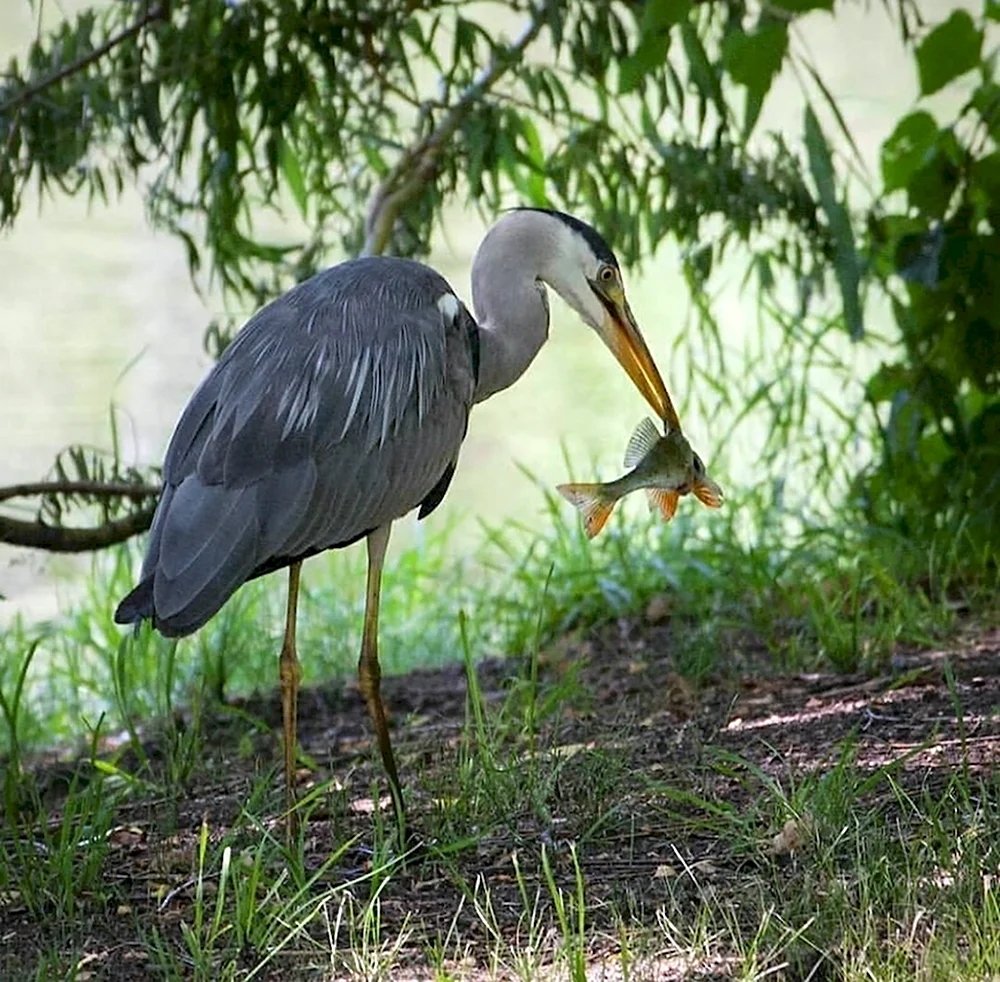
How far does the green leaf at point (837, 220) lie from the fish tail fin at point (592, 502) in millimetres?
1186

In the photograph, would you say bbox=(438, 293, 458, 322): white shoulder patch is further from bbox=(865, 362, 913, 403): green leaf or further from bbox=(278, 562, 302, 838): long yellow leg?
bbox=(865, 362, 913, 403): green leaf

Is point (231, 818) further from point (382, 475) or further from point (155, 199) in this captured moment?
point (155, 199)

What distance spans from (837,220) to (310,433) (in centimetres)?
188

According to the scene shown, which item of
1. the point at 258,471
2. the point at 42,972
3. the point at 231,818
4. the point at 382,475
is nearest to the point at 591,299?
the point at 382,475

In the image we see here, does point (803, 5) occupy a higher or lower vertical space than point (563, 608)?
higher

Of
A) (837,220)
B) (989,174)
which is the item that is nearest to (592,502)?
(837,220)

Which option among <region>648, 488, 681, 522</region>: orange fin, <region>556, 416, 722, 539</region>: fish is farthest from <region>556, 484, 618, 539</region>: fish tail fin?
<region>648, 488, 681, 522</region>: orange fin

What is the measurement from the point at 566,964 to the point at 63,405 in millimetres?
7849

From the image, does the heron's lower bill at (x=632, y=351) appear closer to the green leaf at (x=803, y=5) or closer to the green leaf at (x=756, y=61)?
the green leaf at (x=756, y=61)

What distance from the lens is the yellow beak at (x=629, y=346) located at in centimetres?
510

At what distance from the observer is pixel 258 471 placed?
4270mm

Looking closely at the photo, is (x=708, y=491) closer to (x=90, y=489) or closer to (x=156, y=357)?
(x=90, y=489)

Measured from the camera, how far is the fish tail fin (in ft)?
15.4

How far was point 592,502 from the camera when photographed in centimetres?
473
